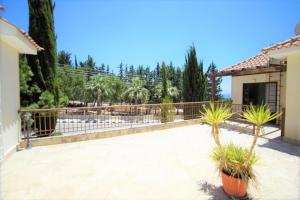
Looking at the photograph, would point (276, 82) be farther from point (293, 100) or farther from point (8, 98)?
point (8, 98)

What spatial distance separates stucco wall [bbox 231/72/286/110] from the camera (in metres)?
8.23

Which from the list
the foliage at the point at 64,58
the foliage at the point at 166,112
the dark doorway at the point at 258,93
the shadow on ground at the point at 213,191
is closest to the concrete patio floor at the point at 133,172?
the shadow on ground at the point at 213,191

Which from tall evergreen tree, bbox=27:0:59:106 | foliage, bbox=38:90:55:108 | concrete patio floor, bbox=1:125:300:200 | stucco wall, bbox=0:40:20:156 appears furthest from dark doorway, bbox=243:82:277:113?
stucco wall, bbox=0:40:20:156

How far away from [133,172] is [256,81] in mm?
8998

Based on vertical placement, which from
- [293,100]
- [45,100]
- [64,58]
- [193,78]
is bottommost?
[45,100]

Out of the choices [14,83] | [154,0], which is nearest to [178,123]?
[154,0]

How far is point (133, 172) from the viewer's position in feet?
11.6

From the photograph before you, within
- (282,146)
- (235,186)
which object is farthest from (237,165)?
(282,146)

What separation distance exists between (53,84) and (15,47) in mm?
3066

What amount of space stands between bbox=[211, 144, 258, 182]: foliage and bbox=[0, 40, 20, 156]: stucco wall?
195 inches

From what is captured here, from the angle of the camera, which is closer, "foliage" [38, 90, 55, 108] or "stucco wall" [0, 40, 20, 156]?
"stucco wall" [0, 40, 20, 156]

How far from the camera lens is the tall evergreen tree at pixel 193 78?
12.0m

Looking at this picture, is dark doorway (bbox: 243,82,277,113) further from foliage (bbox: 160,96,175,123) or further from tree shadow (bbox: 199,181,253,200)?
tree shadow (bbox: 199,181,253,200)

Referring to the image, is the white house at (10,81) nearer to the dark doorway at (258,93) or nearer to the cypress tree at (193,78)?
the cypress tree at (193,78)
